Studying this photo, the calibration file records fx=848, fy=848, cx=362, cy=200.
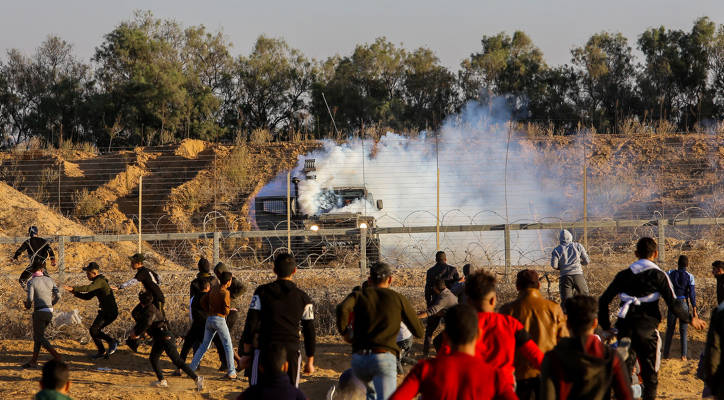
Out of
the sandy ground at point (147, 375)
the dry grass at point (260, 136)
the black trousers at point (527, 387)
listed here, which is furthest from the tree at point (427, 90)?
the black trousers at point (527, 387)

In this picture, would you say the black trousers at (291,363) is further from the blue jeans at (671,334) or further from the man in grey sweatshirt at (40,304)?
the blue jeans at (671,334)

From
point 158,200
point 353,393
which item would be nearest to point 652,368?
point 353,393

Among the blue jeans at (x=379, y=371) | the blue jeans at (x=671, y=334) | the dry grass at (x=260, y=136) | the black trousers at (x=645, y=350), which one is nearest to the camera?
the blue jeans at (x=379, y=371)

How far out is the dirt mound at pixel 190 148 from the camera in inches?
1255

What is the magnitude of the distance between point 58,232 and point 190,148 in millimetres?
10172

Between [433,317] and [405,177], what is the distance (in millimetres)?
17935

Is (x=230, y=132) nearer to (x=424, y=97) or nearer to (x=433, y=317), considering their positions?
(x=424, y=97)

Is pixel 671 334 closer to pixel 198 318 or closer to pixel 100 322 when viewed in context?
pixel 198 318

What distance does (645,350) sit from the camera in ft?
24.4

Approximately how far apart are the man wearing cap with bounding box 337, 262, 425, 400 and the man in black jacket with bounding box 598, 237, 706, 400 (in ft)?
6.34

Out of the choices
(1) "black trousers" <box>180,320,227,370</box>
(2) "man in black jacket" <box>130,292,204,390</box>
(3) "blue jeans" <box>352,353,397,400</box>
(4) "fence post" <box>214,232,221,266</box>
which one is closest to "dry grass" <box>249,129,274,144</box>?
(4) "fence post" <box>214,232,221,266</box>

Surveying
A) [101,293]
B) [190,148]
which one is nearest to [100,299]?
[101,293]

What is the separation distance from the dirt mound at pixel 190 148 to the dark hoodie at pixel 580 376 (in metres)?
28.3

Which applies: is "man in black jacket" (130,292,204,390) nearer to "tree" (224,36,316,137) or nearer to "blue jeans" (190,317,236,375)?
"blue jeans" (190,317,236,375)
